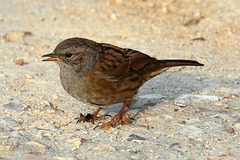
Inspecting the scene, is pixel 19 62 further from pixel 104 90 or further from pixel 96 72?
pixel 104 90

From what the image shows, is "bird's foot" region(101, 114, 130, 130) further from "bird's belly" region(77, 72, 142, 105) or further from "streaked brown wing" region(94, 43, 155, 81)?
"streaked brown wing" region(94, 43, 155, 81)

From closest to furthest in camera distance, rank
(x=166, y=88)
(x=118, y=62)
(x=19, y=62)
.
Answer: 1. (x=118, y=62)
2. (x=166, y=88)
3. (x=19, y=62)

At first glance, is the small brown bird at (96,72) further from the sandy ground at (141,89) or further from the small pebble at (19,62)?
the small pebble at (19,62)

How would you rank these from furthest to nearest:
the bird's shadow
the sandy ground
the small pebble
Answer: the small pebble → the bird's shadow → the sandy ground

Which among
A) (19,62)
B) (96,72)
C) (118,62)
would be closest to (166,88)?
(118,62)

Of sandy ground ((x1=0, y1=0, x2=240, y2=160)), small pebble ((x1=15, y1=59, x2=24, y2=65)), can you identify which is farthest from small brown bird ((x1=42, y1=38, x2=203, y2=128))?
small pebble ((x1=15, y1=59, x2=24, y2=65))

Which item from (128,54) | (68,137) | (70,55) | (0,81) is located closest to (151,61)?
(128,54)
